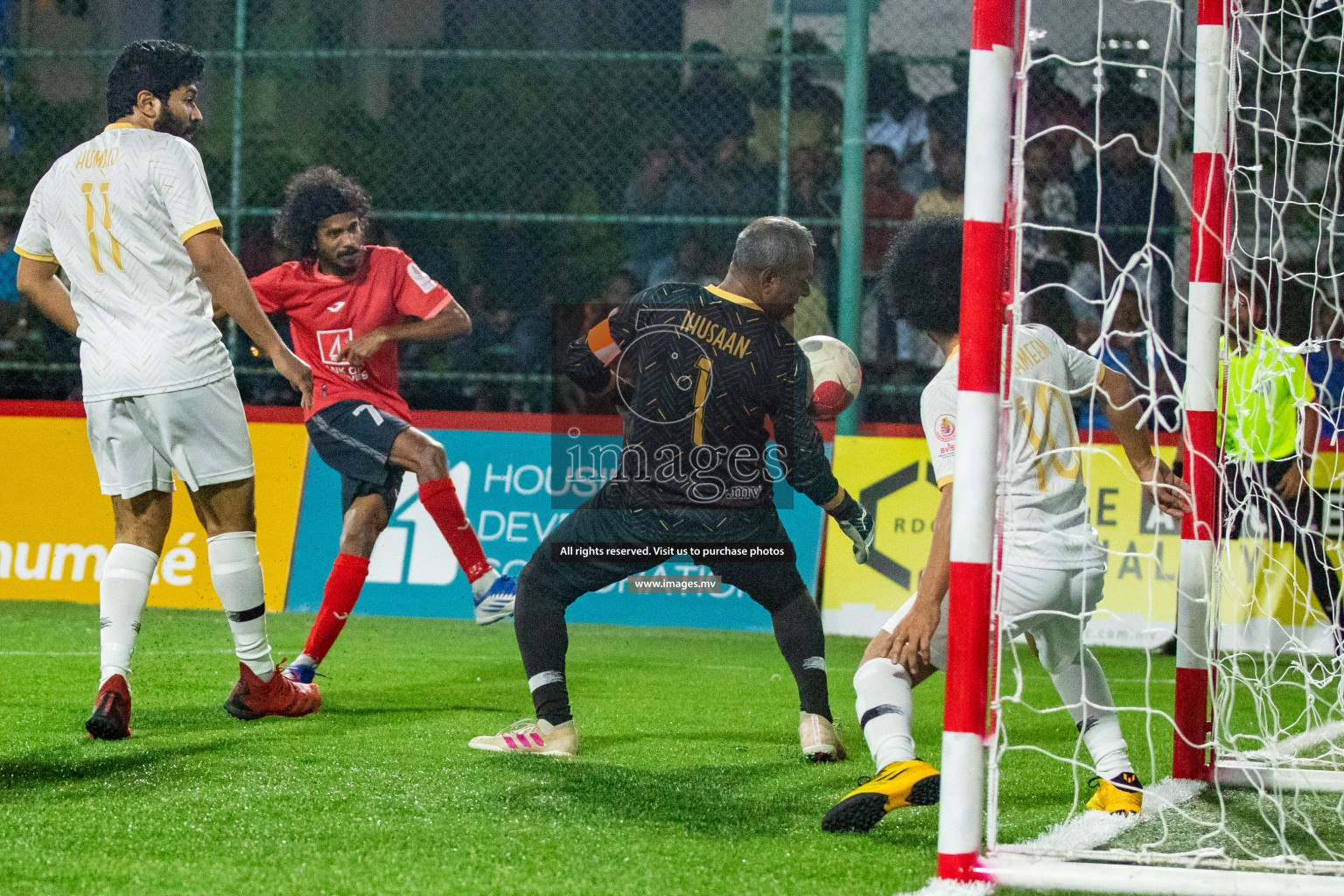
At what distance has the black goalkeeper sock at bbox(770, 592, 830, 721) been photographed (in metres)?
4.30

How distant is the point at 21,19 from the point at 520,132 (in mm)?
3656

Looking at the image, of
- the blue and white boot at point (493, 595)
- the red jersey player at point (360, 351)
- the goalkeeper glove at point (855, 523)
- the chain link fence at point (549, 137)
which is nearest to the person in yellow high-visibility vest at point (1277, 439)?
the goalkeeper glove at point (855, 523)

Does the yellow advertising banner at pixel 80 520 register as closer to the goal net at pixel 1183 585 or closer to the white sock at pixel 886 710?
the goal net at pixel 1183 585

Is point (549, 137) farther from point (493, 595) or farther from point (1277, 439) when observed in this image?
point (1277, 439)

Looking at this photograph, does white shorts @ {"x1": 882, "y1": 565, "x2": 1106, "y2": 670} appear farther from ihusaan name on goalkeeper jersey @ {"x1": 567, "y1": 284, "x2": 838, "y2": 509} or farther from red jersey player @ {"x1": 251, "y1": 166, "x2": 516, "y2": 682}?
red jersey player @ {"x1": 251, "y1": 166, "x2": 516, "y2": 682}

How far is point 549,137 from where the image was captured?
9258 mm

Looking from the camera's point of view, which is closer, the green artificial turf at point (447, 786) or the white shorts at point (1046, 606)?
the green artificial turf at point (447, 786)

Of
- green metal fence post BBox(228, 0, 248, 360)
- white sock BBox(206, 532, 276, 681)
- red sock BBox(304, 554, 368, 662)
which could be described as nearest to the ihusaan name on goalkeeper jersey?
white sock BBox(206, 532, 276, 681)

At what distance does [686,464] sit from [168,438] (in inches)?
60.4

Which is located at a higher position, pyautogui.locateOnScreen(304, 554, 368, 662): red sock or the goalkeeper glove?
the goalkeeper glove

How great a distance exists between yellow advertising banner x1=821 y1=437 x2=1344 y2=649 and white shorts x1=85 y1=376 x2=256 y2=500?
3.88 meters

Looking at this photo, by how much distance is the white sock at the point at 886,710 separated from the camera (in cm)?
331

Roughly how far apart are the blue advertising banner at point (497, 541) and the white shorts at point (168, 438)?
334cm

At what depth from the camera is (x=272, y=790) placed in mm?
3588
